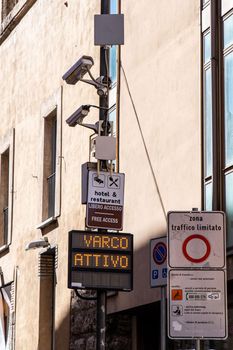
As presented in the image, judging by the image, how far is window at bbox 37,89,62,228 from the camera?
23.1 m

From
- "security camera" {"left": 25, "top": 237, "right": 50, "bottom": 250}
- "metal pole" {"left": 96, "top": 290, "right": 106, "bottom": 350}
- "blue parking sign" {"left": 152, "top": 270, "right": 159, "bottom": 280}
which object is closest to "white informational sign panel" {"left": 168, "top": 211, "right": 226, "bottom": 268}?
"blue parking sign" {"left": 152, "top": 270, "right": 159, "bottom": 280}

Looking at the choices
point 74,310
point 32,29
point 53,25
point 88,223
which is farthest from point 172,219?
point 32,29

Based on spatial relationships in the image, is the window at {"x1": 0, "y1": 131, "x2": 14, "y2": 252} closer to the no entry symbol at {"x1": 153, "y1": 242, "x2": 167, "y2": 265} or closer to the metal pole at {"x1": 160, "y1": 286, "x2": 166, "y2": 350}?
the no entry symbol at {"x1": 153, "y1": 242, "x2": 167, "y2": 265}

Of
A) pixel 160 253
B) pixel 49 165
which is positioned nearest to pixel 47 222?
pixel 49 165

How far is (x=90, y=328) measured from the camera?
20.4 metres

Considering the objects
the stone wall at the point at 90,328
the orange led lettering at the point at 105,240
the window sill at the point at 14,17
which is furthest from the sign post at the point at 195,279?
the window sill at the point at 14,17

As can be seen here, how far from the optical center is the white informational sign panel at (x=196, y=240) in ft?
29.7

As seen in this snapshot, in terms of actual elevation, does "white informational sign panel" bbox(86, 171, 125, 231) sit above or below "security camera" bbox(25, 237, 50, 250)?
below

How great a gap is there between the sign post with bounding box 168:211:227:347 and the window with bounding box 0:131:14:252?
56.9ft

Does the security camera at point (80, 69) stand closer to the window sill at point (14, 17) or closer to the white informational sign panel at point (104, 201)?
the white informational sign panel at point (104, 201)

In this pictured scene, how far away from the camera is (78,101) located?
72.8 ft

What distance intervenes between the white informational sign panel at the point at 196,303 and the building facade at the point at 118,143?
18.9ft

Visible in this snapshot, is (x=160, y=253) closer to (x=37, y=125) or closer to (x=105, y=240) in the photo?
(x=105, y=240)

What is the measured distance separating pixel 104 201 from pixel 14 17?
14.2 metres
